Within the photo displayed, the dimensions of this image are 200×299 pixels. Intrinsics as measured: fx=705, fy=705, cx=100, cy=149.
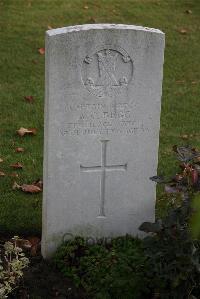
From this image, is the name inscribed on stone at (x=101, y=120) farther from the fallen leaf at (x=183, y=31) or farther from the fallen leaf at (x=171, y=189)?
the fallen leaf at (x=183, y=31)

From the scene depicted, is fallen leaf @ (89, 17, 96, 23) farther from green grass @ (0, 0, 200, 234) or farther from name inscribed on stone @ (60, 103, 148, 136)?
name inscribed on stone @ (60, 103, 148, 136)

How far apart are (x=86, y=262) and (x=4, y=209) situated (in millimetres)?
1060

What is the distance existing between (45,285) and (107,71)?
1477mm

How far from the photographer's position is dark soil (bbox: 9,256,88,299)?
4586 millimetres

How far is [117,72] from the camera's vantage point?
4672mm

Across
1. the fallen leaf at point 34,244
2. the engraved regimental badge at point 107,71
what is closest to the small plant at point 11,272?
the fallen leaf at point 34,244

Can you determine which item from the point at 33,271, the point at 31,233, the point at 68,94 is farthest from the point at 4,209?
the point at 68,94

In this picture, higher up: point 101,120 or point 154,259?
point 101,120

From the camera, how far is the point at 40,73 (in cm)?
880

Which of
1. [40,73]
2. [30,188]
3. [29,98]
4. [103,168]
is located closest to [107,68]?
[103,168]

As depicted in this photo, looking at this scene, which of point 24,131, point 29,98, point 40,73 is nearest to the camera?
point 24,131

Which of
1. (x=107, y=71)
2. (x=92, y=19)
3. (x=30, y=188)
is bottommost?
(x=30, y=188)

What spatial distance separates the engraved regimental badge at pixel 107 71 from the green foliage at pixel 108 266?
107 centimetres

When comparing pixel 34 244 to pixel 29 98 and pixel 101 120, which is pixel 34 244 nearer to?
pixel 101 120
